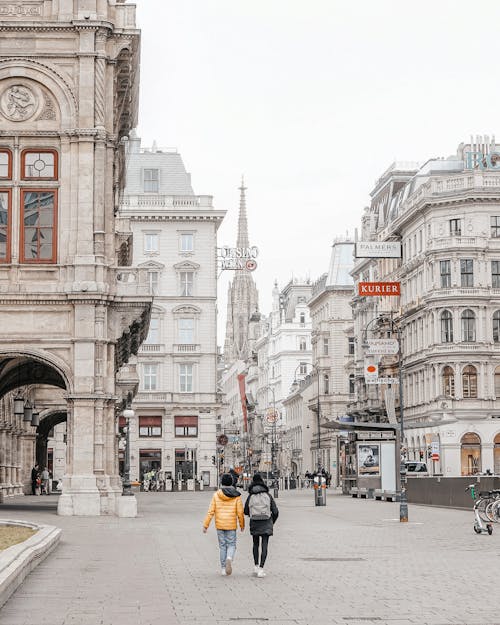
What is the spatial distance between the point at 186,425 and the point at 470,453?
21.1 m

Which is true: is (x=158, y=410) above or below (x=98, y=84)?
below

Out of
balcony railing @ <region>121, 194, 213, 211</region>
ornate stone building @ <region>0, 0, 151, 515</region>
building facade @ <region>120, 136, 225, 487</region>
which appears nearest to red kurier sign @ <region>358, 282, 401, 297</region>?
ornate stone building @ <region>0, 0, 151, 515</region>

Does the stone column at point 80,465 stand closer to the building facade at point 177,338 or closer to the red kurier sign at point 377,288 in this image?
the red kurier sign at point 377,288

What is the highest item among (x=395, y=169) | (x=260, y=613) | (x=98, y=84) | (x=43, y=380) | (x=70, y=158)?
(x=395, y=169)

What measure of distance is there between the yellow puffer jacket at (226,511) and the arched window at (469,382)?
6422cm

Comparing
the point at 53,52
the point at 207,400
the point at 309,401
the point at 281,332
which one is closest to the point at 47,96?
the point at 53,52

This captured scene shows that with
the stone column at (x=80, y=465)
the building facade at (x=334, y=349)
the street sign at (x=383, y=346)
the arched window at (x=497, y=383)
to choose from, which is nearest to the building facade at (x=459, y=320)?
the arched window at (x=497, y=383)

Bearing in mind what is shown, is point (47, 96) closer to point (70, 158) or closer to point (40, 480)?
point (70, 158)

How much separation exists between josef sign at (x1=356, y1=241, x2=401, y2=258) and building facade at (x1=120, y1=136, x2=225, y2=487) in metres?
50.7

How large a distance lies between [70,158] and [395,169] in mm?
68699

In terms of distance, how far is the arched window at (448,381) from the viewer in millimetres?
82500

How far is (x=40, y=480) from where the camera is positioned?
207ft

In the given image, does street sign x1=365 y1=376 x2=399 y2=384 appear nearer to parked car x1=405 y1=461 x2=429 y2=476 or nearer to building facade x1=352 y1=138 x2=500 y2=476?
parked car x1=405 y1=461 x2=429 y2=476

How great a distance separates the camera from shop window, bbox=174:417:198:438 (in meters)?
89.8
